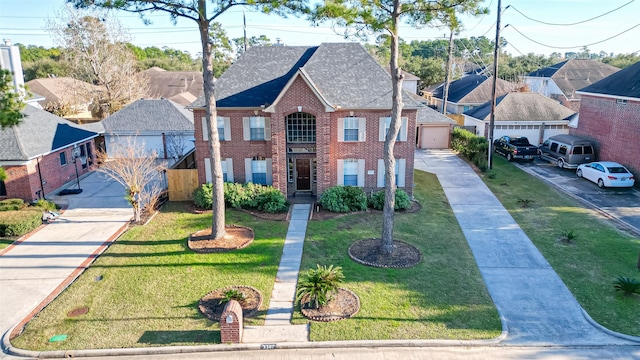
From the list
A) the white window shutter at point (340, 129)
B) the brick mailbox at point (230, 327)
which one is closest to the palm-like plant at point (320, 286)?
the brick mailbox at point (230, 327)

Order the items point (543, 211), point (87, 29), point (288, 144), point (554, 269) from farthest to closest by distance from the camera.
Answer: point (87, 29) → point (288, 144) → point (543, 211) → point (554, 269)

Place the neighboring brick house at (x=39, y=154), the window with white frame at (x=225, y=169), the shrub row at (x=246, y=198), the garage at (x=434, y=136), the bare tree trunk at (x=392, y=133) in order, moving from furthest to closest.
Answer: the garage at (x=434, y=136) → the window with white frame at (x=225, y=169) → the neighboring brick house at (x=39, y=154) → the shrub row at (x=246, y=198) → the bare tree trunk at (x=392, y=133)

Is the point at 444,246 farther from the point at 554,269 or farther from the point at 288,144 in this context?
the point at 288,144

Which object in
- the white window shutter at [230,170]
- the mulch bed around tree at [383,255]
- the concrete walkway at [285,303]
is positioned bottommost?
the concrete walkway at [285,303]

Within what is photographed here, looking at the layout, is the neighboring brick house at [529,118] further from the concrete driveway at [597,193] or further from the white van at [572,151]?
the concrete driveway at [597,193]

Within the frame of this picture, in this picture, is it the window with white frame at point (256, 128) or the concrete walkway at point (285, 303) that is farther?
the window with white frame at point (256, 128)

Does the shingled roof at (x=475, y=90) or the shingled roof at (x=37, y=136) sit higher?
the shingled roof at (x=475, y=90)

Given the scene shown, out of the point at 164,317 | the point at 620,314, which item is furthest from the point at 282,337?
the point at 620,314
